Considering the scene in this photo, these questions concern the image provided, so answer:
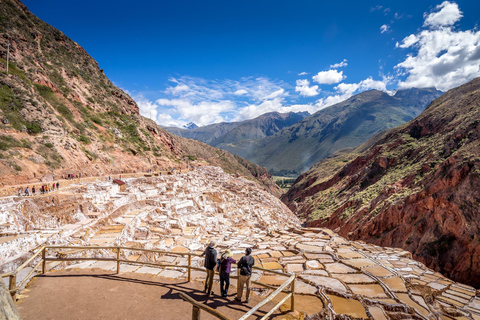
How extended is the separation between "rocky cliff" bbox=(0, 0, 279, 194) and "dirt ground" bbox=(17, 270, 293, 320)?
39.8 ft

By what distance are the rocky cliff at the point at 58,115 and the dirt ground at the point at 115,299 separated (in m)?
12.1

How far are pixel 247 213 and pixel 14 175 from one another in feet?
49.9

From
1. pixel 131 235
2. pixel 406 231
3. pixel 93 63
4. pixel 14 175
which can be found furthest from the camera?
pixel 93 63

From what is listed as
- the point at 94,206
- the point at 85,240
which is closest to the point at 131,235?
the point at 85,240

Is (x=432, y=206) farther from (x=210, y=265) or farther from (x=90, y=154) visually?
(x=90, y=154)

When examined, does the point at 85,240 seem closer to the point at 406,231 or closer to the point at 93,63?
the point at 406,231

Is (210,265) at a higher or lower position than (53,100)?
lower

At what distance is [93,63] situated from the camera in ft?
134

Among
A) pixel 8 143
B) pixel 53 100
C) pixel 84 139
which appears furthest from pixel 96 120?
pixel 8 143

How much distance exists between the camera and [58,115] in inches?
940

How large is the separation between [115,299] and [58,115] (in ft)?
84.3

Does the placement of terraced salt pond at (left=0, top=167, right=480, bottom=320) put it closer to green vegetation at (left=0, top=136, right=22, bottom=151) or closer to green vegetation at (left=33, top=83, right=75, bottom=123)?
green vegetation at (left=0, top=136, right=22, bottom=151)

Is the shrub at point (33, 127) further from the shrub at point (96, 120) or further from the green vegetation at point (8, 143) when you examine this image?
the shrub at point (96, 120)

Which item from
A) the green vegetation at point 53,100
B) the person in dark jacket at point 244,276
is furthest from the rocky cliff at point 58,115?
the person in dark jacket at point 244,276
